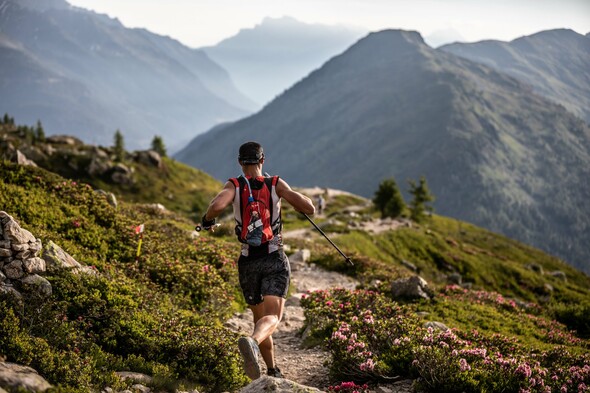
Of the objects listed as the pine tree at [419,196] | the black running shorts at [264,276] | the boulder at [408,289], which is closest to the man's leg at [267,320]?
the black running shorts at [264,276]

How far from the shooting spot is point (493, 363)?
838 cm

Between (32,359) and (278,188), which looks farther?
(278,188)

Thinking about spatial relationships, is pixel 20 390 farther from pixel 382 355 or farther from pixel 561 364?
pixel 561 364

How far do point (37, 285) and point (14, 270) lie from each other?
1.72ft

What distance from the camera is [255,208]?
23.7ft

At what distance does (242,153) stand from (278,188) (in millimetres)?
883

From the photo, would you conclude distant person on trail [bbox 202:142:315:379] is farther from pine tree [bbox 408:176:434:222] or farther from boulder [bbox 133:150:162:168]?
boulder [bbox 133:150:162:168]

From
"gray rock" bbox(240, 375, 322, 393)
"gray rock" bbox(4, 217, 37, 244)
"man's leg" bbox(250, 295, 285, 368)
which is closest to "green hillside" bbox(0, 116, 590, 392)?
"gray rock" bbox(4, 217, 37, 244)

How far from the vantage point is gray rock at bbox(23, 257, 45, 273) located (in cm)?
814

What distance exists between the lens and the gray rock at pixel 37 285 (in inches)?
312

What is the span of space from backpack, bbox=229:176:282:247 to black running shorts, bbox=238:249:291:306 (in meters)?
0.36

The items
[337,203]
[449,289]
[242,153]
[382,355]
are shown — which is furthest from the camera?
[337,203]

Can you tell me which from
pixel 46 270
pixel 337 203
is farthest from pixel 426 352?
pixel 337 203

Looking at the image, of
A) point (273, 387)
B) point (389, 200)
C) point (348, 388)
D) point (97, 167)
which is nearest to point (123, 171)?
point (97, 167)
